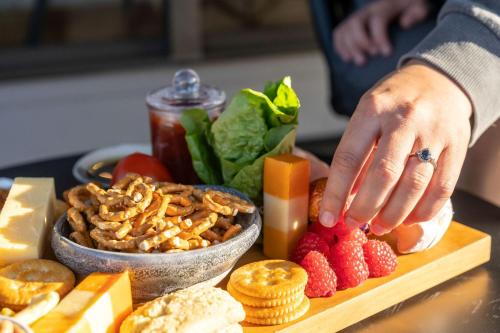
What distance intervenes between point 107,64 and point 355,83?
1509 millimetres

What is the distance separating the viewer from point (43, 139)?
3.33 meters

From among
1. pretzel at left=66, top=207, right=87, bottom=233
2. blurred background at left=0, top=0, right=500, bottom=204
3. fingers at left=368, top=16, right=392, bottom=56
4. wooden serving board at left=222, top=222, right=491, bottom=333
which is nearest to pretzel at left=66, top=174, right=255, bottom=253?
pretzel at left=66, top=207, right=87, bottom=233

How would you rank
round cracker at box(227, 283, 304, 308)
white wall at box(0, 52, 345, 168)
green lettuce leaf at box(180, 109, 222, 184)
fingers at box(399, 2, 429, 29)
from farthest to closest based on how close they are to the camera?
white wall at box(0, 52, 345, 168) < fingers at box(399, 2, 429, 29) < green lettuce leaf at box(180, 109, 222, 184) < round cracker at box(227, 283, 304, 308)

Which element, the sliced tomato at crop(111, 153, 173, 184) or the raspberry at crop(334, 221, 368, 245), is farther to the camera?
the sliced tomato at crop(111, 153, 173, 184)

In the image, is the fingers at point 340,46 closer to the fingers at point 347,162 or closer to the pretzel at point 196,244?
the fingers at point 347,162

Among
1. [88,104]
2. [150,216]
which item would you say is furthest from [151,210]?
[88,104]

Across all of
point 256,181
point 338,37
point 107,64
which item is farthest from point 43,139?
point 256,181

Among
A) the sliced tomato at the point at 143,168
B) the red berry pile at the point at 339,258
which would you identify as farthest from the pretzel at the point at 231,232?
the sliced tomato at the point at 143,168

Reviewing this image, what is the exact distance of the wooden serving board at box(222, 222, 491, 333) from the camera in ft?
3.67

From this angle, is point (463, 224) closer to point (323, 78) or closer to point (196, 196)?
point (196, 196)

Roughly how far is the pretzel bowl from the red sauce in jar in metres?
0.42

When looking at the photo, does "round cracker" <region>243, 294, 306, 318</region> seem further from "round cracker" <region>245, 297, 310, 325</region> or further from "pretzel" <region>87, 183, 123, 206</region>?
"pretzel" <region>87, 183, 123, 206</region>

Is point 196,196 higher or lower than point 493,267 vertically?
higher

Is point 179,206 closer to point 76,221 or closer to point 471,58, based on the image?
point 76,221
